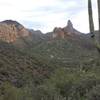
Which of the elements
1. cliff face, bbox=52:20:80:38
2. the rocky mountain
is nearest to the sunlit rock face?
cliff face, bbox=52:20:80:38

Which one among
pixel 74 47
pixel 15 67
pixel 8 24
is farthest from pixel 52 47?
pixel 15 67

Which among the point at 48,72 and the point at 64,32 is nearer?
the point at 48,72

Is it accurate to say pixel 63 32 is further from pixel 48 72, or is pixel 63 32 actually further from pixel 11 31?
pixel 48 72

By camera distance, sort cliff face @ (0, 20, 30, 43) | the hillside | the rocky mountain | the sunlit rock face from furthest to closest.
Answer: the sunlit rock face
the rocky mountain
cliff face @ (0, 20, 30, 43)
the hillside

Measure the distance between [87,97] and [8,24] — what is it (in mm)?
83051

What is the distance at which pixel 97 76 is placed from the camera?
53.7ft

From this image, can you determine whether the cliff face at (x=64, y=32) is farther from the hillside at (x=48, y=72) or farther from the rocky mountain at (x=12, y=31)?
the rocky mountain at (x=12, y=31)

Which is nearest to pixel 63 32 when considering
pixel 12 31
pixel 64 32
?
pixel 64 32

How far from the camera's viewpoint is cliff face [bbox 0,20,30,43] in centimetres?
8157

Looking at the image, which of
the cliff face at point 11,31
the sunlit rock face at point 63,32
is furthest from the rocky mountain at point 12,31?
the sunlit rock face at point 63,32

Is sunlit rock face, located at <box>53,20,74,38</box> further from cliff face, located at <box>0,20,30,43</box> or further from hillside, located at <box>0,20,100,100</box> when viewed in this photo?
cliff face, located at <box>0,20,30,43</box>

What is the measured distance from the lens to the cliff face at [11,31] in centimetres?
8157

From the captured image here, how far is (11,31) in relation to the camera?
9506 centimetres

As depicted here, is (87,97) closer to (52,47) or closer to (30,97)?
(30,97)
